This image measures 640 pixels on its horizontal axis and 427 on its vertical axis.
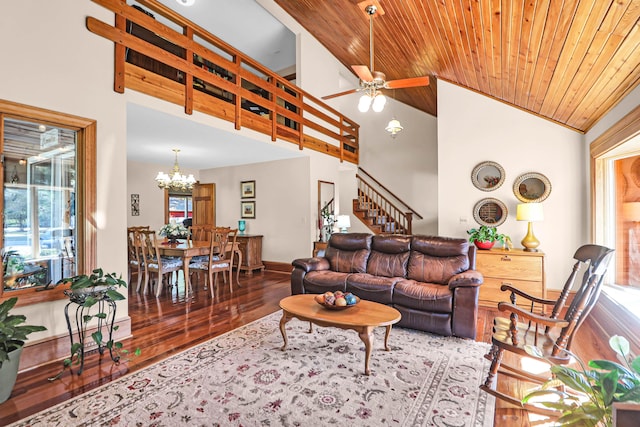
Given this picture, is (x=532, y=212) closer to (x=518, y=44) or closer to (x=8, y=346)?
(x=518, y=44)

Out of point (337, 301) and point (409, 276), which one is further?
point (409, 276)

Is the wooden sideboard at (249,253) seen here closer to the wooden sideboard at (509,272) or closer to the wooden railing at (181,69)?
the wooden railing at (181,69)

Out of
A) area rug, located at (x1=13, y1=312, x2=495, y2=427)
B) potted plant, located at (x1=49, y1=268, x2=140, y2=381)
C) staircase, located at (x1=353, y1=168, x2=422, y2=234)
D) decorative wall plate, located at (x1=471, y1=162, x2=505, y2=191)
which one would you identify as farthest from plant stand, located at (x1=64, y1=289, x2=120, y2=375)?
staircase, located at (x1=353, y1=168, x2=422, y2=234)

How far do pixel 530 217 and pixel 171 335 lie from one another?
4666mm

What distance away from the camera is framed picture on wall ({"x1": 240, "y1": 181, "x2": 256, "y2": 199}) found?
7200 mm

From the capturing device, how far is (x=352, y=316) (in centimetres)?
259

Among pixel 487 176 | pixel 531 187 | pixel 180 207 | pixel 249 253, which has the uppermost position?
pixel 487 176

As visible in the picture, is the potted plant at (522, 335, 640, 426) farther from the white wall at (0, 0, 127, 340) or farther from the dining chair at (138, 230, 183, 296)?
the dining chair at (138, 230, 183, 296)

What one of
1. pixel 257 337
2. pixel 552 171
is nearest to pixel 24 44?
pixel 257 337

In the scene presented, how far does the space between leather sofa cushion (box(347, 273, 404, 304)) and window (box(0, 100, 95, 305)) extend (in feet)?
9.03

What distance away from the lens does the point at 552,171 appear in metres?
4.62

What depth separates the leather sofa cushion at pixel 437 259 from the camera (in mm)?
3729

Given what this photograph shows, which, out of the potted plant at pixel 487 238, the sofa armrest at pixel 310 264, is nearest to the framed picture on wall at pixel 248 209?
the sofa armrest at pixel 310 264

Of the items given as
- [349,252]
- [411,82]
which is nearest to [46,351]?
[349,252]
